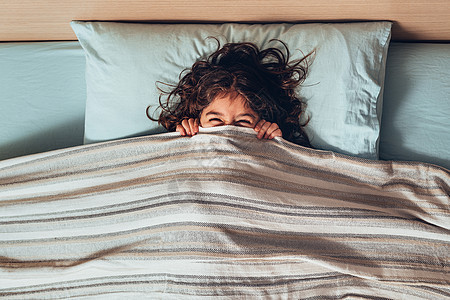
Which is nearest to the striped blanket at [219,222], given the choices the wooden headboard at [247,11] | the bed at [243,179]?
the bed at [243,179]

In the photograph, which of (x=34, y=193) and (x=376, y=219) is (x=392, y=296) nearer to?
(x=376, y=219)

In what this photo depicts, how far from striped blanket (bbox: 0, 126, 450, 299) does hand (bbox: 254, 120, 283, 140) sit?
0.06ft

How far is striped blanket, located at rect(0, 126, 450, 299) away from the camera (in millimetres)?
888

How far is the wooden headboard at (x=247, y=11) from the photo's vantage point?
0.97m

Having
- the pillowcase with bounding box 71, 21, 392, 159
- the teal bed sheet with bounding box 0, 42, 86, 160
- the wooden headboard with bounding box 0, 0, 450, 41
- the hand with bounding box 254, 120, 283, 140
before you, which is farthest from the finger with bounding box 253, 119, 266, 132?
the teal bed sheet with bounding box 0, 42, 86, 160

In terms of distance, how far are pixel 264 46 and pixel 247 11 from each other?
119 mm

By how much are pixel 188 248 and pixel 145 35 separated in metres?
0.55

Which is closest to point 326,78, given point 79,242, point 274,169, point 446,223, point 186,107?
point 274,169

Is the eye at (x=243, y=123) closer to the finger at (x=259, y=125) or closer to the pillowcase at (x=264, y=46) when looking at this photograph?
the finger at (x=259, y=125)

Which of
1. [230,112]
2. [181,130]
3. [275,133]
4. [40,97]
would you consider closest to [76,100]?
[40,97]

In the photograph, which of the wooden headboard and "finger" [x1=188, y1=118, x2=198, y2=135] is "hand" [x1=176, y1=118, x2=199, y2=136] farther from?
the wooden headboard

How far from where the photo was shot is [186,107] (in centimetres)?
98

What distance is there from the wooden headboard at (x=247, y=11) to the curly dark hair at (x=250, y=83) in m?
0.11

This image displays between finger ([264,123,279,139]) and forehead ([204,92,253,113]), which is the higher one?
forehead ([204,92,253,113])
